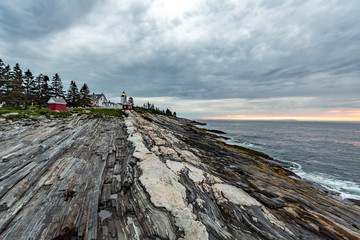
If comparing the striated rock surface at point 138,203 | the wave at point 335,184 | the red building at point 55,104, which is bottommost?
the wave at point 335,184

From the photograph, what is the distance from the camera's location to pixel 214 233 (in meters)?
6.96

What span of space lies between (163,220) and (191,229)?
4.80 feet

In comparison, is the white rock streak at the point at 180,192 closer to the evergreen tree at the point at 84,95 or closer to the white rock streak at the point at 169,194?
the white rock streak at the point at 169,194

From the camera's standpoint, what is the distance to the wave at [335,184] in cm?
1715

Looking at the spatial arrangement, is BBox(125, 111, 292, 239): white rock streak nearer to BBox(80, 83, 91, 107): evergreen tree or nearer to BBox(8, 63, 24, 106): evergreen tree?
BBox(8, 63, 24, 106): evergreen tree

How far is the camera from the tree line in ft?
138

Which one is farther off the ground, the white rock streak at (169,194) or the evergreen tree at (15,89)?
the evergreen tree at (15,89)

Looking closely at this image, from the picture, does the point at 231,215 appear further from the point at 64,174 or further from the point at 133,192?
the point at 64,174

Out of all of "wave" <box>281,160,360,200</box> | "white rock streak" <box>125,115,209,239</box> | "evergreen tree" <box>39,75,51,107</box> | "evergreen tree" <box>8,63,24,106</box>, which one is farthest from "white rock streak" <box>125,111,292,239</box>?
"evergreen tree" <box>39,75,51,107</box>

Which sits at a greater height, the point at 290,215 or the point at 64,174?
the point at 64,174

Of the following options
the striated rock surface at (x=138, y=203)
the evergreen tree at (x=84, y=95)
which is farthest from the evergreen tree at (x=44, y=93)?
the striated rock surface at (x=138, y=203)

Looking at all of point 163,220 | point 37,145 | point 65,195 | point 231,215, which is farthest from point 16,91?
point 231,215

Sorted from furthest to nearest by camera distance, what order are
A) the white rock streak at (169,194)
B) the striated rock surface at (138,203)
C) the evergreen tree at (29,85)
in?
the evergreen tree at (29,85) → the white rock streak at (169,194) → the striated rock surface at (138,203)

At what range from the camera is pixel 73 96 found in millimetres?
60844
